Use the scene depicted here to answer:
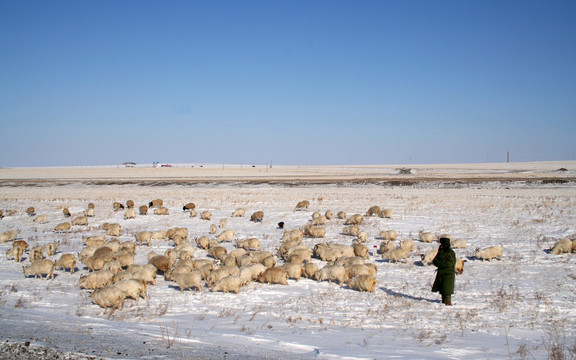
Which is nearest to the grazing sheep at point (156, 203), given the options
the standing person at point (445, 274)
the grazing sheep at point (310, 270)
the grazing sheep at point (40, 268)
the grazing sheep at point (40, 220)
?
the grazing sheep at point (40, 220)

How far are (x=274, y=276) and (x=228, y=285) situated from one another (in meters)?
1.48

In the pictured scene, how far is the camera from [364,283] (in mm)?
11000

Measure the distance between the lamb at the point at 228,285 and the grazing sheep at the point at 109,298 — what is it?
7.92 ft

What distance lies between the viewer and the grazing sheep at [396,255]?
14398mm

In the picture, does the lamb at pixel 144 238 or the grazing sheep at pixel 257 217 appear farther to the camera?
the grazing sheep at pixel 257 217

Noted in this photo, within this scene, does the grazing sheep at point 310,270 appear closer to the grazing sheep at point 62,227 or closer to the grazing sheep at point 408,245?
the grazing sheep at point 408,245

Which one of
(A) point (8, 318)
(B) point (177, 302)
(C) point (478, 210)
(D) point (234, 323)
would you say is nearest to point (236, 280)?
(B) point (177, 302)

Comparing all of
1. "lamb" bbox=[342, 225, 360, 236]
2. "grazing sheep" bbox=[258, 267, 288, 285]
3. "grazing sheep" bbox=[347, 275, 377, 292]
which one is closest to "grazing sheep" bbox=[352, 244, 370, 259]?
"grazing sheep" bbox=[347, 275, 377, 292]

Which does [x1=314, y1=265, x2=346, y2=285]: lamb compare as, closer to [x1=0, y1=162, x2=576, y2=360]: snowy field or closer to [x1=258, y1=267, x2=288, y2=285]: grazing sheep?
[x1=0, y1=162, x2=576, y2=360]: snowy field

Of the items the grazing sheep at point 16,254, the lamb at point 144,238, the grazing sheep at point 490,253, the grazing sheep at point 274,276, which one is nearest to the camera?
the grazing sheep at point 274,276

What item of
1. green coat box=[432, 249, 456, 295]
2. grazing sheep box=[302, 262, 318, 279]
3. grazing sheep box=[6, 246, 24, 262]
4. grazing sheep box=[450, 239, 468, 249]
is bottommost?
grazing sheep box=[6, 246, 24, 262]

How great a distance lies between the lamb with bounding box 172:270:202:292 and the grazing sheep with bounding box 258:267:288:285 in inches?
71.0

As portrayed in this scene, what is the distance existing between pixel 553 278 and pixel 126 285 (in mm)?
11830

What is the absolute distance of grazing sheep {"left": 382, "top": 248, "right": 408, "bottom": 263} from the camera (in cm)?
1440
